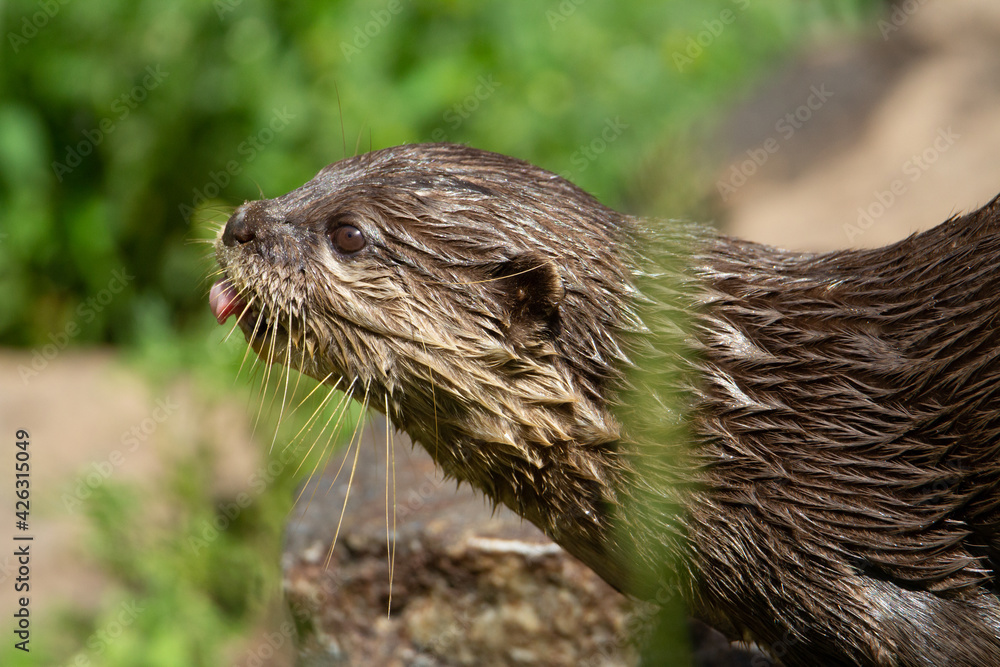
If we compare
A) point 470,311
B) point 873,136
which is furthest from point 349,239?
point 873,136

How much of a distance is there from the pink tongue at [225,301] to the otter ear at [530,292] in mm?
613

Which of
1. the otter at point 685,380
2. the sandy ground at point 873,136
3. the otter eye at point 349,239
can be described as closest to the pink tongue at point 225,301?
the otter at point 685,380

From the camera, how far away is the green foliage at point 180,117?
5.16m

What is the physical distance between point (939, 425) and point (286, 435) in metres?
2.68

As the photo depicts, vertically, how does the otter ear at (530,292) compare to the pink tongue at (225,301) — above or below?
above

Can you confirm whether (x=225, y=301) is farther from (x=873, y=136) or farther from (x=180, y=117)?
(x=873, y=136)

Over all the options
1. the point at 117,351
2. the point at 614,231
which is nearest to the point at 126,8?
the point at 117,351

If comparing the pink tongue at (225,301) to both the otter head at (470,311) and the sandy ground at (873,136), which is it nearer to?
the otter head at (470,311)

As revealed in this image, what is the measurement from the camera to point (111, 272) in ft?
18.0

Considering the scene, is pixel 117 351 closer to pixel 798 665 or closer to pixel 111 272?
pixel 111 272

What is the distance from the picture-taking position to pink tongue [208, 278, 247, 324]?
95.8 inches

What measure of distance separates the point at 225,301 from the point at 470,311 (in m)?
0.59

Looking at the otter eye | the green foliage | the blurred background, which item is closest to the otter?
the otter eye

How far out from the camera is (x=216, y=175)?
5.37 m
